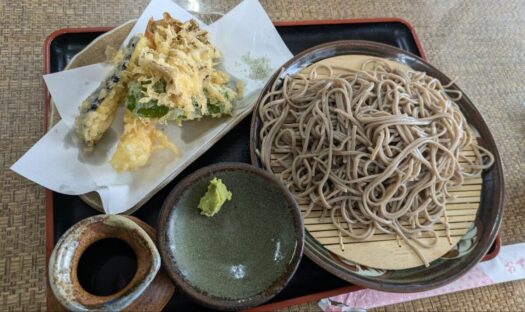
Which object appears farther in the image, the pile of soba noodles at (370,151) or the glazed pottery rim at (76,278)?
the pile of soba noodles at (370,151)

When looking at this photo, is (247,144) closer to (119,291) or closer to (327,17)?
(119,291)

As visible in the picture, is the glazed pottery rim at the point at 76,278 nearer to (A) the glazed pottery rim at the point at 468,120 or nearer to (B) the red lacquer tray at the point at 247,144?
(B) the red lacquer tray at the point at 247,144

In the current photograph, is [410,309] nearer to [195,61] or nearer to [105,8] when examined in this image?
[195,61]

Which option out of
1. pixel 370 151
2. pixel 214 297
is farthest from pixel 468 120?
pixel 214 297

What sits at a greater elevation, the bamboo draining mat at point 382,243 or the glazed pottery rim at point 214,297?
the glazed pottery rim at point 214,297

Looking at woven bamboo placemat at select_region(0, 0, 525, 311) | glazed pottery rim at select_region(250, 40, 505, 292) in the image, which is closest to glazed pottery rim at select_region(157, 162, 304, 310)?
glazed pottery rim at select_region(250, 40, 505, 292)

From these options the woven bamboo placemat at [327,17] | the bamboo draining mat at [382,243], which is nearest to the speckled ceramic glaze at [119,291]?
the woven bamboo placemat at [327,17]

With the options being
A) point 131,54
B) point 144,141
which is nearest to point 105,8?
point 131,54
